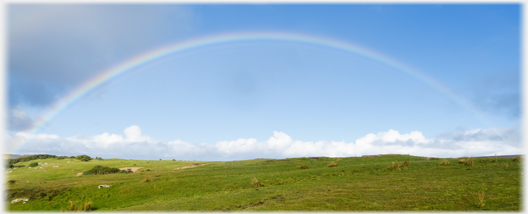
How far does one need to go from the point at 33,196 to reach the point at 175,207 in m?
24.9

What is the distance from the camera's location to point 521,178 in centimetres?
1978

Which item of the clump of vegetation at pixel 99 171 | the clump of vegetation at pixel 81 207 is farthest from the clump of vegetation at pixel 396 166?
the clump of vegetation at pixel 99 171

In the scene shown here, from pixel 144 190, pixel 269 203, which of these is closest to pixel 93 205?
pixel 144 190

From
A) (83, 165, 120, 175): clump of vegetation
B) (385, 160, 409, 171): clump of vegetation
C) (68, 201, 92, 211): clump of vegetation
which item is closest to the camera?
(68, 201, 92, 211): clump of vegetation

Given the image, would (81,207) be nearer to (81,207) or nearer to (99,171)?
(81,207)

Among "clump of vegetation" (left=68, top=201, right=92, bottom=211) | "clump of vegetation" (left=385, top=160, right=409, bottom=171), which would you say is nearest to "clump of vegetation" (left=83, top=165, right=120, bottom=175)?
"clump of vegetation" (left=68, top=201, right=92, bottom=211)

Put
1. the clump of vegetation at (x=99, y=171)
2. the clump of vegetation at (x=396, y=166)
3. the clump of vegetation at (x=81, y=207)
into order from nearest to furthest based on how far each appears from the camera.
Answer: the clump of vegetation at (x=81, y=207), the clump of vegetation at (x=396, y=166), the clump of vegetation at (x=99, y=171)

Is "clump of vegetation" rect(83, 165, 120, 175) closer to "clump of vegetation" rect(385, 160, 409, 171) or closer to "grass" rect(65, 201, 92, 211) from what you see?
"grass" rect(65, 201, 92, 211)

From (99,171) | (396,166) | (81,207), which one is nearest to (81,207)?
(81,207)

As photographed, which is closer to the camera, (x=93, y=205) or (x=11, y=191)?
(x=93, y=205)

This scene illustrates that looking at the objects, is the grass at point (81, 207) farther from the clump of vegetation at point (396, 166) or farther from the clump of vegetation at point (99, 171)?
the clump of vegetation at point (396, 166)

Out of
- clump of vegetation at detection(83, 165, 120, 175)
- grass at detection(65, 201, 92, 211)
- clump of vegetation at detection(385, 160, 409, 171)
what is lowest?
clump of vegetation at detection(83, 165, 120, 175)

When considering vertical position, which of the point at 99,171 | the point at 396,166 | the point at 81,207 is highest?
the point at 396,166

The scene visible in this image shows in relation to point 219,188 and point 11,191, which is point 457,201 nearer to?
point 219,188
